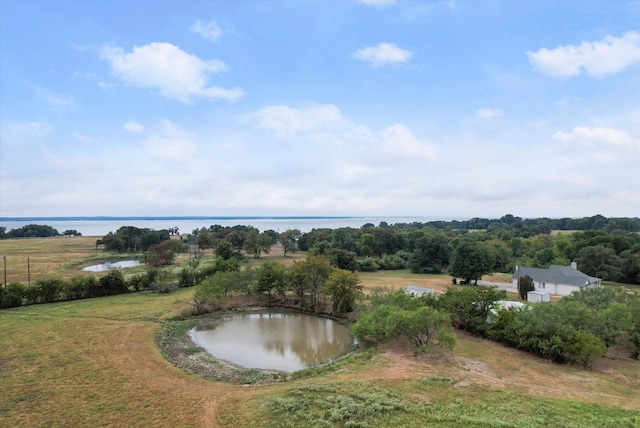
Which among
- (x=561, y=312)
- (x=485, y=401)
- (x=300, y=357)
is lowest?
(x=300, y=357)

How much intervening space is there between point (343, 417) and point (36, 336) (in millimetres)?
21152

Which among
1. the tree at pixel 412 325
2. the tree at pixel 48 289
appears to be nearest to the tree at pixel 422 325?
the tree at pixel 412 325

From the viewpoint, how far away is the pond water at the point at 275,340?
1972 cm

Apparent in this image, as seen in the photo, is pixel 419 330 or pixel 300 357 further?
pixel 300 357

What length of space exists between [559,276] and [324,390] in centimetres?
3552

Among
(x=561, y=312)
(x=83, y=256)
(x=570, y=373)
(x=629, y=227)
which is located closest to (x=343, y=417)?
(x=570, y=373)

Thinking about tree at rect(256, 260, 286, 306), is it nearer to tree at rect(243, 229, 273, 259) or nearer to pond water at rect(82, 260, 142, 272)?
tree at rect(243, 229, 273, 259)

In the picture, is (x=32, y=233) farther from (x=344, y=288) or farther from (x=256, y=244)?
(x=344, y=288)

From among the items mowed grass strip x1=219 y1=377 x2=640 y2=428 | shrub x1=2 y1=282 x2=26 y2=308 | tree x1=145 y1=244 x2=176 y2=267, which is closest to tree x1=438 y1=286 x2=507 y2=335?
mowed grass strip x1=219 y1=377 x2=640 y2=428

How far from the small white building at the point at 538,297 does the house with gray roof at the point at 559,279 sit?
334 centimetres

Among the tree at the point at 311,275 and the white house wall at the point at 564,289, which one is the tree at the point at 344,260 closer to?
the tree at the point at 311,275

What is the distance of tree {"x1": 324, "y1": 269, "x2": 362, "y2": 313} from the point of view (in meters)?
Result: 27.5

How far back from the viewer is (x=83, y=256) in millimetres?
65438

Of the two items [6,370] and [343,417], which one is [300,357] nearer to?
[343,417]
